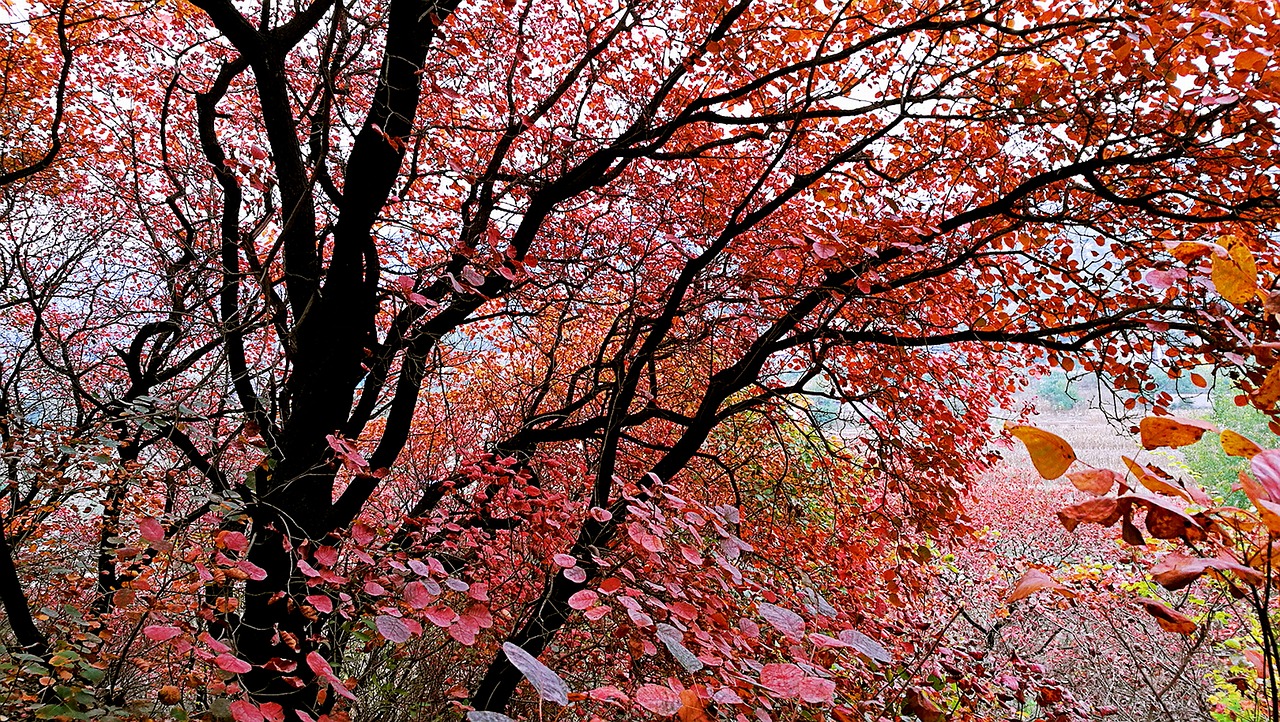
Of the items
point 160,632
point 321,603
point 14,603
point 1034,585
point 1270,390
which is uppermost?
point 1270,390

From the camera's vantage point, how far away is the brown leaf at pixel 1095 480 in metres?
0.69

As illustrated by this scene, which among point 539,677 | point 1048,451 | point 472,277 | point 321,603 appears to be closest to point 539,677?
point 539,677

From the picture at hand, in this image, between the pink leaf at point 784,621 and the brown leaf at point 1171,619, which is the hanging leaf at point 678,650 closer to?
the pink leaf at point 784,621

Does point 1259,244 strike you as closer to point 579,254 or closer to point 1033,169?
point 1033,169

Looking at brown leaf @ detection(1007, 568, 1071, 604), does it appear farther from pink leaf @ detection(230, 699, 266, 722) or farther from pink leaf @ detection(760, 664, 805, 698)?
pink leaf @ detection(230, 699, 266, 722)

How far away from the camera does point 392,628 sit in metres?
1.82

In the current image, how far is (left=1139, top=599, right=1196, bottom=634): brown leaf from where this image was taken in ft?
2.52

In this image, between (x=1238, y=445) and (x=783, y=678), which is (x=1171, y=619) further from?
(x=783, y=678)

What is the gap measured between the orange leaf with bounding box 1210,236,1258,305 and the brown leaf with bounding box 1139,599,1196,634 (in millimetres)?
408

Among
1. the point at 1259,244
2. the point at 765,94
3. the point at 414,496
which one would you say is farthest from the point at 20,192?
the point at 1259,244

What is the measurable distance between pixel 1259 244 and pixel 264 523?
5988 millimetres

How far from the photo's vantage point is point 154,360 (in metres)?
6.73

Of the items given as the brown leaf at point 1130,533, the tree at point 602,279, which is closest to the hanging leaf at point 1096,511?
the brown leaf at point 1130,533

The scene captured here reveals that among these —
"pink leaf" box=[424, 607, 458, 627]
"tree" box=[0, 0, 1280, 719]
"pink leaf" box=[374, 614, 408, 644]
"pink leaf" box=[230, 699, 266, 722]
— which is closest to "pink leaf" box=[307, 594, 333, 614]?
"tree" box=[0, 0, 1280, 719]
